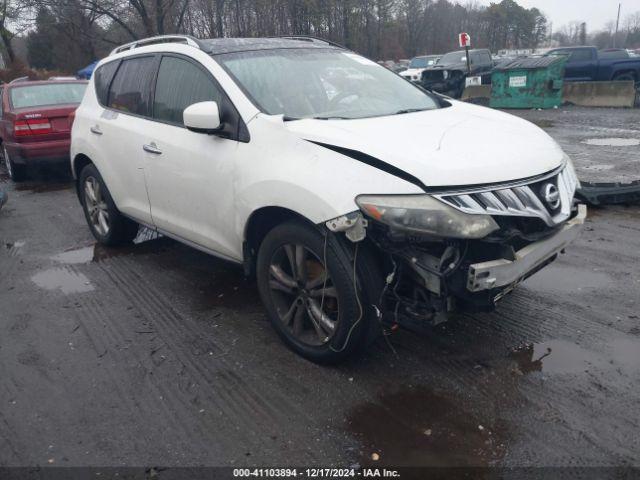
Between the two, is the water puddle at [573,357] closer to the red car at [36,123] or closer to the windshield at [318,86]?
the windshield at [318,86]

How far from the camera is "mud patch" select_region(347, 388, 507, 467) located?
258 cm

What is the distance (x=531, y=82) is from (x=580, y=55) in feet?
16.7

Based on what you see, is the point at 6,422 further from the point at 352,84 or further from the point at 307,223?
the point at 352,84

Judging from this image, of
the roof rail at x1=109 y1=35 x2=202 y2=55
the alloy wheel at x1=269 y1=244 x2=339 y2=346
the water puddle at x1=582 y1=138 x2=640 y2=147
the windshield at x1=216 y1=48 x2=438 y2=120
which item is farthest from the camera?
the water puddle at x1=582 y1=138 x2=640 y2=147

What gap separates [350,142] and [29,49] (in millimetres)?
53413

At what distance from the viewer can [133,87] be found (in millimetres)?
4723

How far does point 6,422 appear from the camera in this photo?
2.97m

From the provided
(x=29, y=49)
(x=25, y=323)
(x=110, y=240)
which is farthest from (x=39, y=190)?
(x=29, y=49)

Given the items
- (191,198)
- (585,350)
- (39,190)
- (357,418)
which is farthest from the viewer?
(39,190)

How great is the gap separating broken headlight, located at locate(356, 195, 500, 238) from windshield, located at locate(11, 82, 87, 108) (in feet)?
28.0

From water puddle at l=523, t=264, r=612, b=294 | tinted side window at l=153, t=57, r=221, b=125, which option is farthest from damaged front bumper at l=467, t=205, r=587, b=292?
tinted side window at l=153, t=57, r=221, b=125

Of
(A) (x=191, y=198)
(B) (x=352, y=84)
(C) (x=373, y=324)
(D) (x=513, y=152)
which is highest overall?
(B) (x=352, y=84)

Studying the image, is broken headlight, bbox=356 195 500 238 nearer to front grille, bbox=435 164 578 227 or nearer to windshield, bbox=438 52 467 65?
front grille, bbox=435 164 578 227

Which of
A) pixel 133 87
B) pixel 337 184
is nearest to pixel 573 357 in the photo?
pixel 337 184
